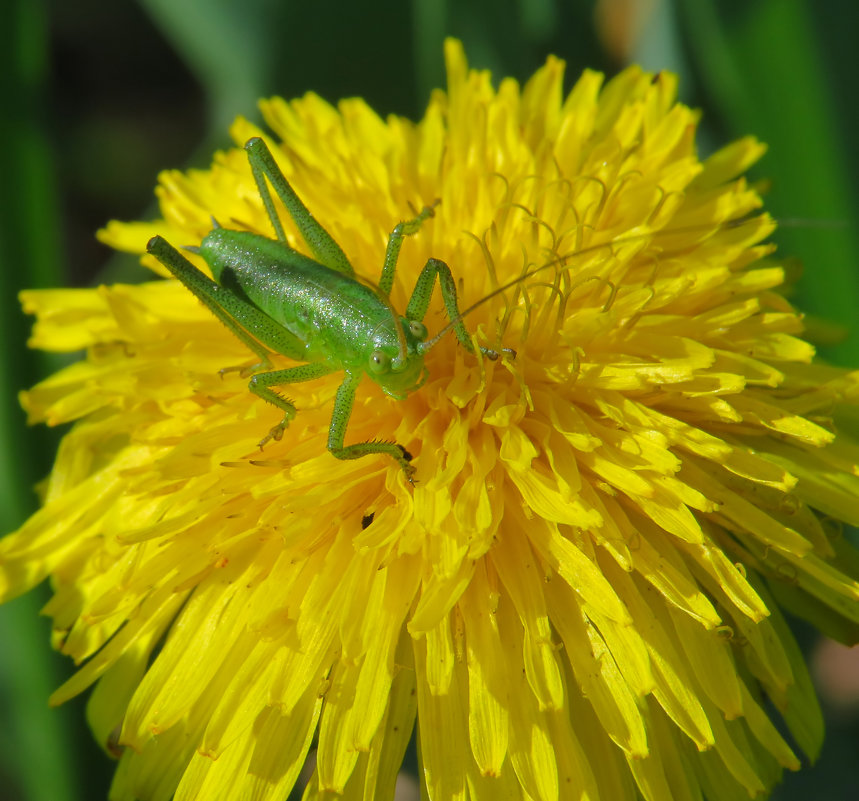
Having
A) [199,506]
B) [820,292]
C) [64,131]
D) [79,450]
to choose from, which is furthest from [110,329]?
[64,131]

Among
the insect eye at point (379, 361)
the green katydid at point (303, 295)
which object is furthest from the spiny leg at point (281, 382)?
the insect eye at point (379, 361)

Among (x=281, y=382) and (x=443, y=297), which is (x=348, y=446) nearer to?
(x=281, y=382)

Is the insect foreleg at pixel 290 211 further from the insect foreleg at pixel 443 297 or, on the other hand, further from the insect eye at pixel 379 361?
the insect eye at pixel 379 361

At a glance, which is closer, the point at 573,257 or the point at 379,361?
the point at 379,361

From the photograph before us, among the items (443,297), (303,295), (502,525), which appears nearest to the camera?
(502,525)

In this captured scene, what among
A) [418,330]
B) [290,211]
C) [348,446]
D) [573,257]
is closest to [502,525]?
[348,446]

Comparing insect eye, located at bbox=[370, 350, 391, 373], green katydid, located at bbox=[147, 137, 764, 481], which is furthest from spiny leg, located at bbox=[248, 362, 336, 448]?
insect eye, located at bbox=[370, 350, 391, 373]

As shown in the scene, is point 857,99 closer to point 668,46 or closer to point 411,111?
point 668,46

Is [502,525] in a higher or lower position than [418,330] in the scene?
lower
